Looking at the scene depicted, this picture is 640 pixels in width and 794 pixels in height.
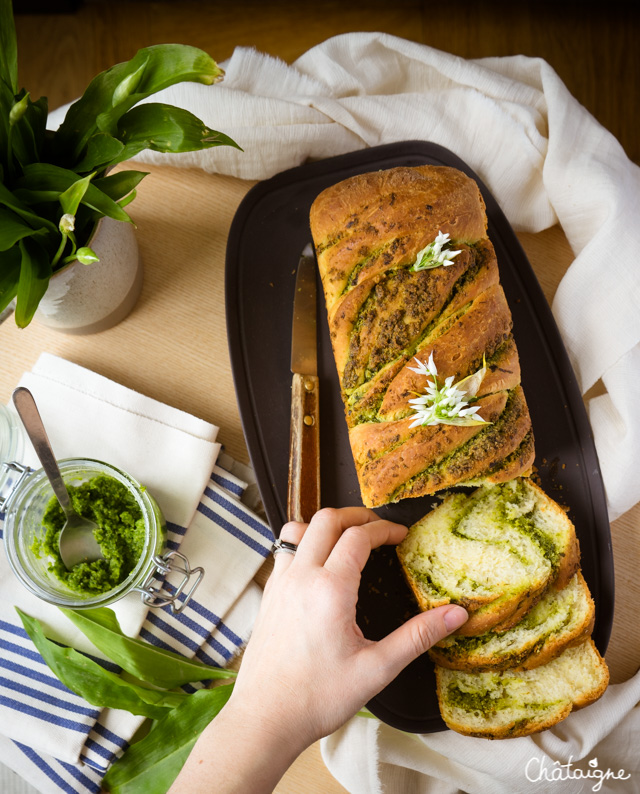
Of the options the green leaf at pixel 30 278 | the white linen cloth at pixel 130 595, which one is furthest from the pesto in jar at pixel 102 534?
the green leaf at pixel 30 278

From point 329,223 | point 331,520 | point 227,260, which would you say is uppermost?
point 329,223

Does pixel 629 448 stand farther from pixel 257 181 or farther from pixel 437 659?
pixel 257 181

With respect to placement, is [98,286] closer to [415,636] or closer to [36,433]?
[36,433]

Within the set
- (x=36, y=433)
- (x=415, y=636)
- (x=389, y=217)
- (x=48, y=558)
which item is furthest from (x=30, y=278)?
(x=415, y=636)

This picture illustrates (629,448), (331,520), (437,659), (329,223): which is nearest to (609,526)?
(629,448)

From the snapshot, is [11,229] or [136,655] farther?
[136,655]

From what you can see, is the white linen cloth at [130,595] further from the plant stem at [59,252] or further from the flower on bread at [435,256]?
the flower on bread at [435,256]
